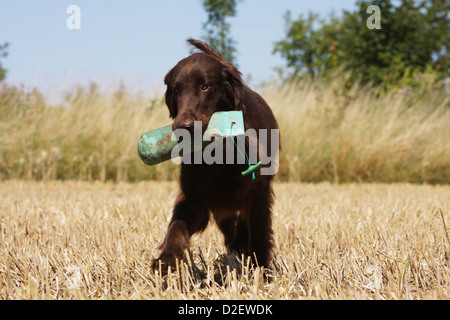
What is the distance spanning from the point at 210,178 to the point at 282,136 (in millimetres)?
5579

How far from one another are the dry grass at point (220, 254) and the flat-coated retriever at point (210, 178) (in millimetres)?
160

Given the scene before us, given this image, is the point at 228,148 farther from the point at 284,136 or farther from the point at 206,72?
the point at 284,136

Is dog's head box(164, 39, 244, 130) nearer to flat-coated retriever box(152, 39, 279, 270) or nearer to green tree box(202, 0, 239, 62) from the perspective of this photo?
flat-coated retriever box(152, 39, 279, 270)

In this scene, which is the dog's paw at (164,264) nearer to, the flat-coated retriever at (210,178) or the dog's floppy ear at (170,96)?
the flat-coated retriever at (210,178)

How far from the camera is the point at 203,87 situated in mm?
2551

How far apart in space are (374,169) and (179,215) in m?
6.19

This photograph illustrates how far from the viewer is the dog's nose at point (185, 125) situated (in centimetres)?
226

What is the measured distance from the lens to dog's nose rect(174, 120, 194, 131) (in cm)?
226

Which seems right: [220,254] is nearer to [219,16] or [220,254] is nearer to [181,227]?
[181,227]

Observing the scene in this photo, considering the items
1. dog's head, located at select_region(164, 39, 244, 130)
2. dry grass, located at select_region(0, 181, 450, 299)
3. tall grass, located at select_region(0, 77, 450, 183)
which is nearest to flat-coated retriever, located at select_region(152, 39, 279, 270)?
dog's head, located at select_region(164, 39, 244, 130)

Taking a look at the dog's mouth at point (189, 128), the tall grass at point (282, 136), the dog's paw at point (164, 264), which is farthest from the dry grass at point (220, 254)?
the tall grass at point (282, 136)

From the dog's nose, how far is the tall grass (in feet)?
16.9

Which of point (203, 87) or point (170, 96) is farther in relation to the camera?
point (170, 96)

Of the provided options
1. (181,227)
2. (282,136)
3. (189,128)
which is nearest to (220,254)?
(181,227)
